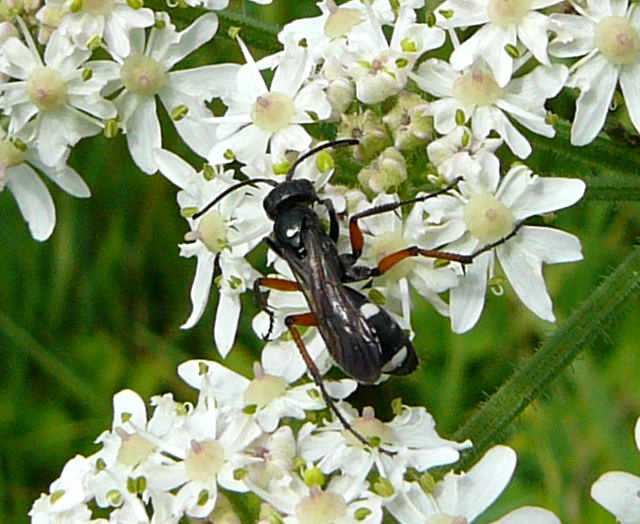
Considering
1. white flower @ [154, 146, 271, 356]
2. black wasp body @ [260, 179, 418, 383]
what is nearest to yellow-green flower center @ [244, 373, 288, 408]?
black wasp body @ [260, 179, 418, 383]

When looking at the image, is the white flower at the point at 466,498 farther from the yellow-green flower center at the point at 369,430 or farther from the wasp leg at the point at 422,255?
the wasp leg at the point at 422,255

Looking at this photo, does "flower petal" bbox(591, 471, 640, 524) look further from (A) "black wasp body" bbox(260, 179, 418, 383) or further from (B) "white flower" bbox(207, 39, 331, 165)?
(B) "white flower" bbox(207, 39, 331, 165)

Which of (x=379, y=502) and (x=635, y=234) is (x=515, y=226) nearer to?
(x=379, y=502)

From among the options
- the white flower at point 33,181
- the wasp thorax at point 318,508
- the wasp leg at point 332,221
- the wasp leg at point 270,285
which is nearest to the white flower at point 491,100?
the wasp leg at point 332,221

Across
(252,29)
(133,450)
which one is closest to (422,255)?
(133,450)

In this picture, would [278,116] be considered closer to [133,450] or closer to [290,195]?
[290,195]
